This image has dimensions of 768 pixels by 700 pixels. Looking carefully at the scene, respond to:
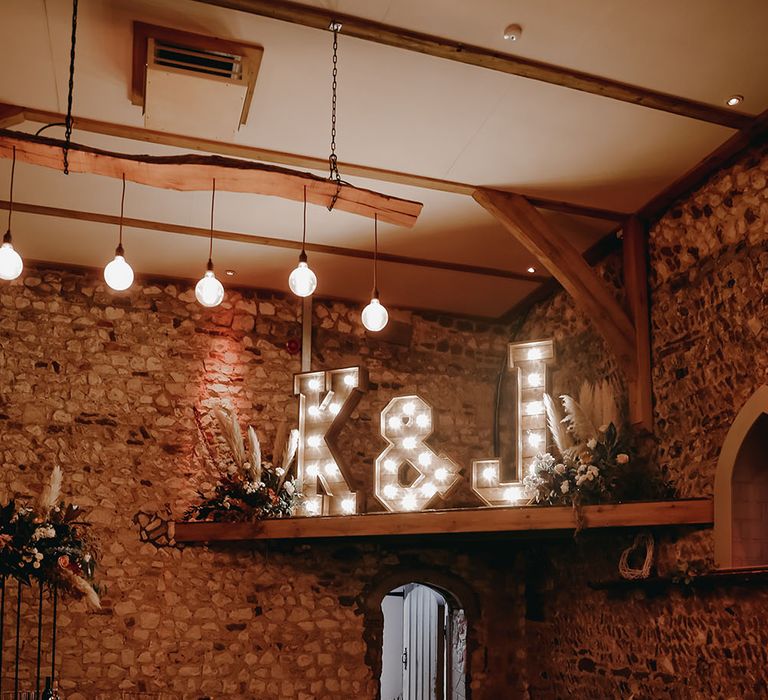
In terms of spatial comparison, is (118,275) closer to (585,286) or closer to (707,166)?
(585,286)

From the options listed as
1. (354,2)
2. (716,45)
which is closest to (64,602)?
(354,2)

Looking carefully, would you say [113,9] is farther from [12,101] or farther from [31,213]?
[31,213]

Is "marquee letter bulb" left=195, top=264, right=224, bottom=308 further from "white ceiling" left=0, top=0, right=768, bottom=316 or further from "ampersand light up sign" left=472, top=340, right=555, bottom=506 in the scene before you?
"ampersand light up sign" left=472, top=340, right=555, bottom=506

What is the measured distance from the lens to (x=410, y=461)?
702 cm

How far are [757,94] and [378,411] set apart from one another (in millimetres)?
4608

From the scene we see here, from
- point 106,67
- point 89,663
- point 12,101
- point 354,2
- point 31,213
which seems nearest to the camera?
point 354,2

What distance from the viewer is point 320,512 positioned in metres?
7.05

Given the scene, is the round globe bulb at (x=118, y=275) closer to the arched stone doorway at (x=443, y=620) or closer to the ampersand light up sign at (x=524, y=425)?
the ampersand light up sign at (x=524, y=425)

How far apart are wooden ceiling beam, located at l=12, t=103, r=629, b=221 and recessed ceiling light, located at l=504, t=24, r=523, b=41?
162cm

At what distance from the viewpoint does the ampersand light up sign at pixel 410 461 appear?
22.5ft

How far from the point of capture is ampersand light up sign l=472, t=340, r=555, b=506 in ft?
21.6

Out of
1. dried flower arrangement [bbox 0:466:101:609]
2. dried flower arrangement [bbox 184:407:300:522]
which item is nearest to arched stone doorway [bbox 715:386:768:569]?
dried flower arrangement [bbox 184:407:300:522]

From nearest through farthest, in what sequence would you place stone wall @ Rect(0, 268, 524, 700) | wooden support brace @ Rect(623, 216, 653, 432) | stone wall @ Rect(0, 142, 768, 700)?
1. wooden support brace @ Rect(623, 216, 653, 432)
2. stone wall @ Rect(0, 142, 768, 700)
3. stone wall @ Rect(0, 268, 524, 700)

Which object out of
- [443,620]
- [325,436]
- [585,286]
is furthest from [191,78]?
[443,620]
